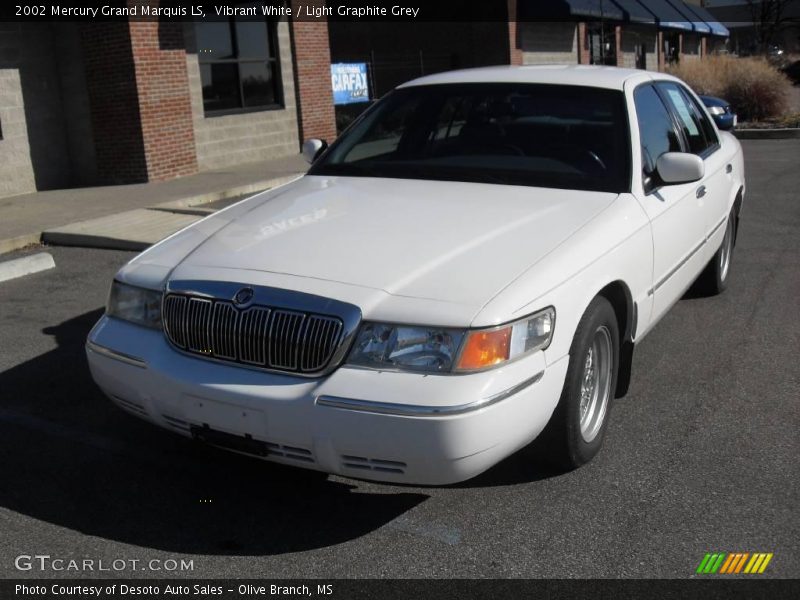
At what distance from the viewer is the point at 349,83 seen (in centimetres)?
2020

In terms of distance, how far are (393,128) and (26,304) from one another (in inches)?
132

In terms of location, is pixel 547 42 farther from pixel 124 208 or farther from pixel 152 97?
pixel 124 208

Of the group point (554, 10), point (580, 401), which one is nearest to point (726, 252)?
point (580, 401)

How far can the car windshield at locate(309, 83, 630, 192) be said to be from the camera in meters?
4.70

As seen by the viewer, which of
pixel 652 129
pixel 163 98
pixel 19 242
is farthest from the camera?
pixel 163 98

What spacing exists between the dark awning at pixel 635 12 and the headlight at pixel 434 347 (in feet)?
86.9

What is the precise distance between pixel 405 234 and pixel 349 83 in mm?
16886

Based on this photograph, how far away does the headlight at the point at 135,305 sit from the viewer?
385cm

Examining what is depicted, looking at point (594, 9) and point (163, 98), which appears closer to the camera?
point (163, 98)

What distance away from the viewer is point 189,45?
571 inches

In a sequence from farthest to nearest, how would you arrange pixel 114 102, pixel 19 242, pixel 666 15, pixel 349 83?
pixel 666 15 → pixel 349 83 → pixel 114 102 → pixel 19 242

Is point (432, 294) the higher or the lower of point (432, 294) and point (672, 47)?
the lower

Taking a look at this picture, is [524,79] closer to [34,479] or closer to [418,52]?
[34,479]

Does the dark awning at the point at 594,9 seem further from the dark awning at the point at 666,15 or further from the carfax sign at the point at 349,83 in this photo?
the carfax sign at the point at 349,83
